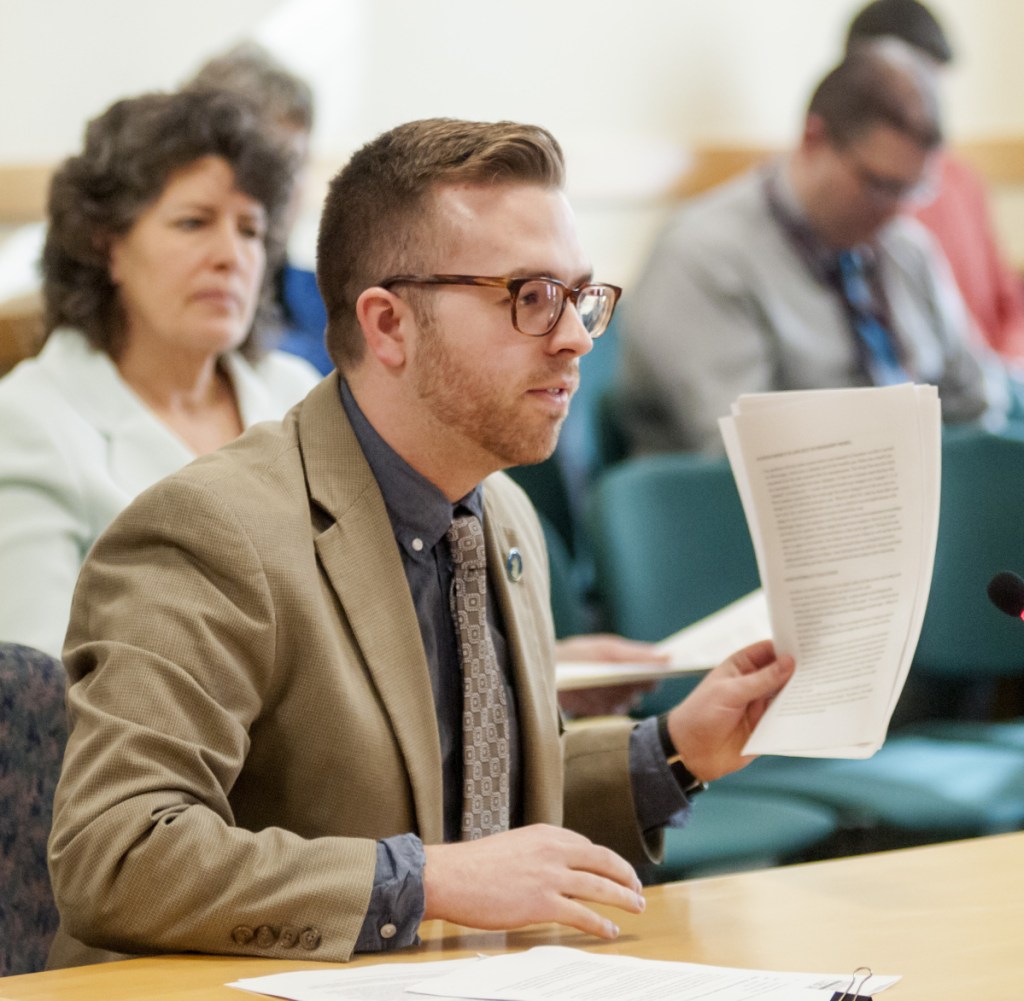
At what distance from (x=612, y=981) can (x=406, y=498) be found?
55 cm

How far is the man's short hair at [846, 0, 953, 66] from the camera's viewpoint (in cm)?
493

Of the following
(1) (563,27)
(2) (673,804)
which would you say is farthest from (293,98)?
(2) (673,804)

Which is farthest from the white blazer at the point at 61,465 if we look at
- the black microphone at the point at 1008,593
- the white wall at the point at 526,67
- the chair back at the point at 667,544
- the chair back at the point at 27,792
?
the white wall at the point at 526,67

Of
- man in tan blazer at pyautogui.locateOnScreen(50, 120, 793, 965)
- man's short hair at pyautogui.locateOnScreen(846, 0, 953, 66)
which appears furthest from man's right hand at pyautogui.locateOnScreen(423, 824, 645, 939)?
man's short hair at pyautogui.locateOnScreen(846, 0, 953, 66)

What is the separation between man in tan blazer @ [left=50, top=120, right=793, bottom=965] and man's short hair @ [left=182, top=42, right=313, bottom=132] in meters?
1.66

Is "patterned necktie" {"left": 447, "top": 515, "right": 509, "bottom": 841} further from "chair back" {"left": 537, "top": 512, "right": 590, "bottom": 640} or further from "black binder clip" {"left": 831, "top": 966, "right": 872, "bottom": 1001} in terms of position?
"chair back" {"left": 537, "top": 512, "right": 590, "bottom": 640}

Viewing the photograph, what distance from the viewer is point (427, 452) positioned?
1.57 metres

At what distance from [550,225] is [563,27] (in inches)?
130

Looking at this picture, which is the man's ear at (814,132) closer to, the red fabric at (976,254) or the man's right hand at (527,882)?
the red fabric at (976,254)

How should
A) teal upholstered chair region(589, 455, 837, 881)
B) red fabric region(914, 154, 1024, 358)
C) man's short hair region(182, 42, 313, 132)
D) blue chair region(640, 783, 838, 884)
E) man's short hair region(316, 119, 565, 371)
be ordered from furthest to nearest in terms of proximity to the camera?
red fabric region(914, 154, 1024, 358), man's short hair region(182, 42, 313, 132), teal upholstered chair region(589, 455, 837, 881), blue chair region(640, 783, 838, 884), man's short hair region(316, 119, 565, 371)

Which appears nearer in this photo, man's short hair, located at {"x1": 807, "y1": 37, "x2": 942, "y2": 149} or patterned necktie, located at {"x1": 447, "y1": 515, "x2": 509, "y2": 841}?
patterned necktie, located at {"x1": 447, "y1": 515, "x2": 509, "y2": 841}

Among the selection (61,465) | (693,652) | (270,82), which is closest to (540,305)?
(693,652)

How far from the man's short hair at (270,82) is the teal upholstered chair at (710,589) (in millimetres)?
984

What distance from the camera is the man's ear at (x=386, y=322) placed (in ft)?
5.15
